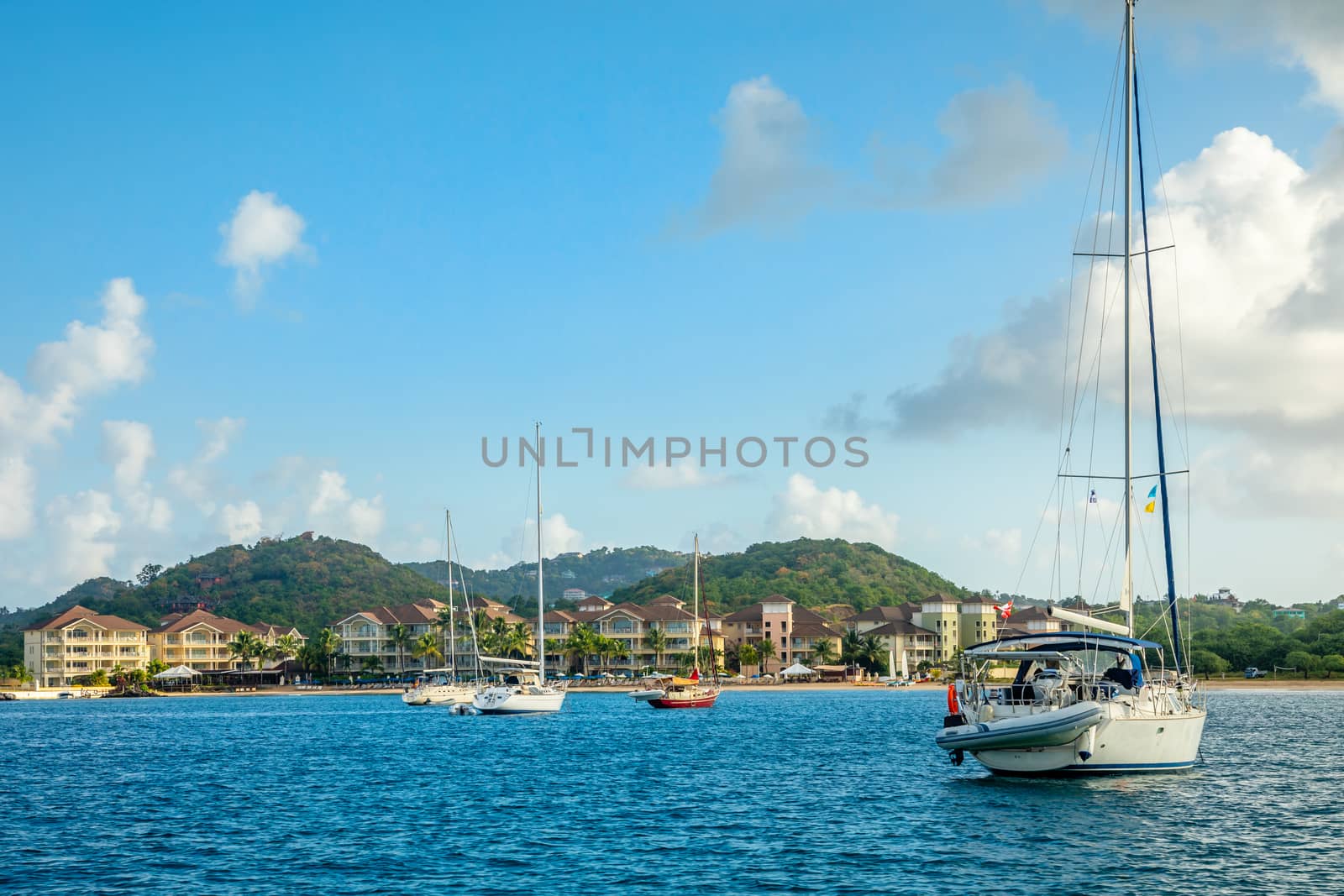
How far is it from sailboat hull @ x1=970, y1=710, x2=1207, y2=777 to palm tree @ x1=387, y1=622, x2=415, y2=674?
15573 cm

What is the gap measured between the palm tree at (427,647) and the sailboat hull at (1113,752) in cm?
14476

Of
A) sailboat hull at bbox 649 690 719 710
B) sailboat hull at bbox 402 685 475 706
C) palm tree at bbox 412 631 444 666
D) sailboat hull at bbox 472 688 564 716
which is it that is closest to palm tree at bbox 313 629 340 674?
palm tree at bbox 412 631 444 666

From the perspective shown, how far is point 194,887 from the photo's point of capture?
2798 cm

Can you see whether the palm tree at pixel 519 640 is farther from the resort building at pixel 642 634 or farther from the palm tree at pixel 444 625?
the palm tree at pixel 444 625

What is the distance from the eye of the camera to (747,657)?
188 metres

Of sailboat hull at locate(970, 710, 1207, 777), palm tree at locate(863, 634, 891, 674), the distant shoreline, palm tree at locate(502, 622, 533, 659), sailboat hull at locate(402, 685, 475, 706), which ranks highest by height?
sailboat hull at locate(970, 710, 1207, 777)

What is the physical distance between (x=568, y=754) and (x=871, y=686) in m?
119

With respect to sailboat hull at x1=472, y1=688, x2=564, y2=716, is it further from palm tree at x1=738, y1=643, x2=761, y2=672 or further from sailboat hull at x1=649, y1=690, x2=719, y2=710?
palm tree at x1=738, y1=643, x2=761, y2=672

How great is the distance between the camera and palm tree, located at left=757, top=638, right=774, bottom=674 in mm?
191375

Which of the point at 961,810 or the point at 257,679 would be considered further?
the point at 257,679

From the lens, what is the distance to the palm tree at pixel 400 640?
618 feet

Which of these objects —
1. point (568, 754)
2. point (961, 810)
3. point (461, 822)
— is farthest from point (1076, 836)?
point (568, 754)

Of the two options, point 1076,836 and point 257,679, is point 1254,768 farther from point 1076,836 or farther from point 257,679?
point 257,679

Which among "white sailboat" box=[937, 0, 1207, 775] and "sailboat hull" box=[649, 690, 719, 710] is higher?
"white sailboat" box=[937, 0, 1207, 775]
